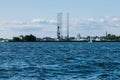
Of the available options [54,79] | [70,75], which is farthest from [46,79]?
[70,75]

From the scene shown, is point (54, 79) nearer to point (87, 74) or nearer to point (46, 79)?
point (46, 79)

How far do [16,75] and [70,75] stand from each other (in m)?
5.78

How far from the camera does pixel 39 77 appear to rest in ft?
167

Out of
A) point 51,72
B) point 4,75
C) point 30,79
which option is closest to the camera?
point 30,79

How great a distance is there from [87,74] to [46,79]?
688cm

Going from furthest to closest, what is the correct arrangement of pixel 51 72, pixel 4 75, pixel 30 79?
pixel 51 72 → pixel 4 75 → pixel 30 79

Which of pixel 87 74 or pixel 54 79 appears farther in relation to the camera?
pixel 87 74

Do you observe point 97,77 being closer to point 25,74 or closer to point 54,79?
point 54,79

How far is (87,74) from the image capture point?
54.4m

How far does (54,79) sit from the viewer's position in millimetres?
48906

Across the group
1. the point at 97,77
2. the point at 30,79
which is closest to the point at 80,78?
the point at 97,77

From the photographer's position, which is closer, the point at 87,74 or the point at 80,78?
the point at 80,78

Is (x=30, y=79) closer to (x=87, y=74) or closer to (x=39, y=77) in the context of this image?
(x=39, y=77)

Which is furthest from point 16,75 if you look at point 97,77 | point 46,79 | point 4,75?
point 97,77
